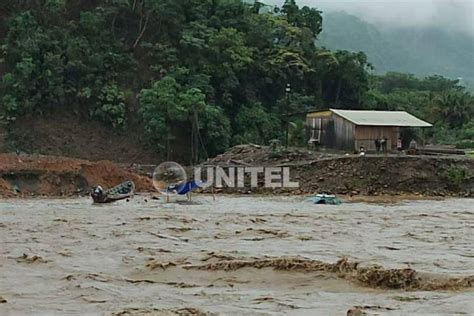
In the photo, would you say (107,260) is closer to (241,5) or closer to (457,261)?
(457,261)

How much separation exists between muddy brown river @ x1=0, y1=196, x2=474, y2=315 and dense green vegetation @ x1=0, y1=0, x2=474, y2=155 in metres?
19.3

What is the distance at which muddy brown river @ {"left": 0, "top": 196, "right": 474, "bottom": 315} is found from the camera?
9359 mm

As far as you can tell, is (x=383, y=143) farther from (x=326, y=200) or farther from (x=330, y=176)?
(x=326, y=200)

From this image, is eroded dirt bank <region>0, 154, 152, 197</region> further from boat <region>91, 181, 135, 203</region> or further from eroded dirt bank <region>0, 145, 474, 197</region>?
boat <region>91, 181, 135, 203</region>

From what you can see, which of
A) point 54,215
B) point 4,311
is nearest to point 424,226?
point 54,215

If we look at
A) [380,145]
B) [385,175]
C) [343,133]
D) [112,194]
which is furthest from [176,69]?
[112,194]

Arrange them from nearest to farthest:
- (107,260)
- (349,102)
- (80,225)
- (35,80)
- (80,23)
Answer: (107,260) → (80,225) → (35,80) → (80,23) → (349,102)

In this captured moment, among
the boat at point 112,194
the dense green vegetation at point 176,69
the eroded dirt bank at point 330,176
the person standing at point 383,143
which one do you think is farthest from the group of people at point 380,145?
the boat at point 112,194

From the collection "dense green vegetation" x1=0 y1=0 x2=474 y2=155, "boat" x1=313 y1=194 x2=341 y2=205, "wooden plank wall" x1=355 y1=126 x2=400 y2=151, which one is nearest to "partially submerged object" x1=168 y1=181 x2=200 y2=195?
"boat" x1=313 y1=194 x2=341 y2=205

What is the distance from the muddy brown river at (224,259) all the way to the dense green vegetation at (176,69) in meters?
19.3

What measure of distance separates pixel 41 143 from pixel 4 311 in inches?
1407

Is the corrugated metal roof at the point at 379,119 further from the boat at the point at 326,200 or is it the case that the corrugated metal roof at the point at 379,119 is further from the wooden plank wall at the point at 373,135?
the boat at the point at 326,200

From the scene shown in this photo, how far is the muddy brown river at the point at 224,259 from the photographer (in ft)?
30.7

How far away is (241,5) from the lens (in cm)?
4844
